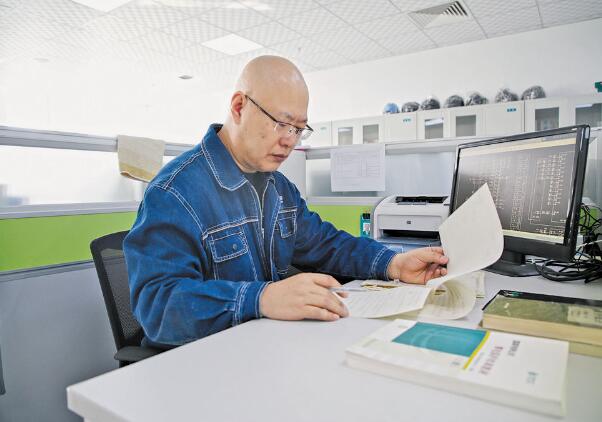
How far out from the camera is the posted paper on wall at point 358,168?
6.33 feet

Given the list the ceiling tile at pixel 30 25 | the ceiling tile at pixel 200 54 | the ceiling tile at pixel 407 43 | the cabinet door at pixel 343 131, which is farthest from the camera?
the cabinet door at pixel 343 131

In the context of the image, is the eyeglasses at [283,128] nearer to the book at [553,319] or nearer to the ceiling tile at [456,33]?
the book at [553,319]

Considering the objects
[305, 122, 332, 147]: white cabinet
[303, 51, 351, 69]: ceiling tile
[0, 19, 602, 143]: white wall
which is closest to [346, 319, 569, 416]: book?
[0, 19, 602, 143]: white wall

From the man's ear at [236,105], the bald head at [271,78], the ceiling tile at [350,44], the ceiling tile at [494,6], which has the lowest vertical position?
the man's ear at [236,105]

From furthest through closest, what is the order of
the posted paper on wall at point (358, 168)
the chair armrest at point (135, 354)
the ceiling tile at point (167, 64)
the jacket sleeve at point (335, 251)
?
the ceiling tile at point (167, 64)
the posted paper on wall at point (358, 168)
the jacket sleeve at point (335, 251)
the chair armrest at point (135, 354)

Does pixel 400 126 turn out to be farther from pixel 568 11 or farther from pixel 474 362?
pixel 474 362

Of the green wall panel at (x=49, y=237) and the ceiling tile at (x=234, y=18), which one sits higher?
the ceiling tile at (x=234, y=18)

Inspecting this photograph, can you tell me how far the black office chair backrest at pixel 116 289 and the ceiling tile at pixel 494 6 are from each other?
4.17 m

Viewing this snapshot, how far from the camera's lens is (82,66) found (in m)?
5.90

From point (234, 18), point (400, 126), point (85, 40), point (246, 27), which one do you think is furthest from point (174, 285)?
point (85, 40)

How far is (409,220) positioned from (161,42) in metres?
4.41

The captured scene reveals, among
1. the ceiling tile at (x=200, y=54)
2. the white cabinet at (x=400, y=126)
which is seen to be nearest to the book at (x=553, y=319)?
the white cabinet at (x=400, y=126)

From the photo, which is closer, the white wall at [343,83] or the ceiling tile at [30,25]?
the ceiling tile at [30,25]

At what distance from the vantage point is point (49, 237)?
1367 mm
